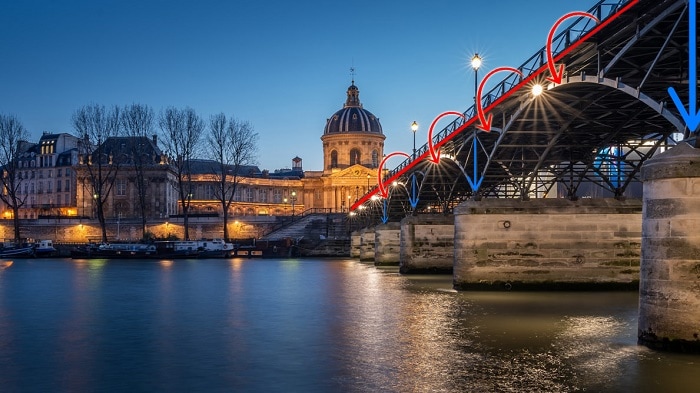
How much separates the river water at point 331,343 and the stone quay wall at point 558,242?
1315mm

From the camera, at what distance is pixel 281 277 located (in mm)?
59031

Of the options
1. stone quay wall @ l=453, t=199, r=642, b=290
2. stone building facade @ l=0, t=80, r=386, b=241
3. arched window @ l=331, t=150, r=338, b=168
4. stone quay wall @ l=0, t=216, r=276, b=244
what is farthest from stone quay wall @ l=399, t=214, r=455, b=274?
arched window @ l=331, t=150, r=338, b=168

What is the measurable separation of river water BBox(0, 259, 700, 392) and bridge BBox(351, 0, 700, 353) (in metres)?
1.58

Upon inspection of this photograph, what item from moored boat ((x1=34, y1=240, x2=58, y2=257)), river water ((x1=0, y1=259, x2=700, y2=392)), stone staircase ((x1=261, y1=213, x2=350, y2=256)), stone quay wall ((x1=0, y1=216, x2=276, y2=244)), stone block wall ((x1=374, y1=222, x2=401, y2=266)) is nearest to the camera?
river water ((x1=0, y1=259, x2=700, y2=392))

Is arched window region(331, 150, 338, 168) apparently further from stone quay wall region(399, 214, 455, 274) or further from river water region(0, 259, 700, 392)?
river water region(0, 259, 700, 392)

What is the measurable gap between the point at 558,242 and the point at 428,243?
20384 millimetres

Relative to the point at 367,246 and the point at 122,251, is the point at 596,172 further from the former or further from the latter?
the point at 122,251

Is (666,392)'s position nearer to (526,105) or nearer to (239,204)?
(526,105)

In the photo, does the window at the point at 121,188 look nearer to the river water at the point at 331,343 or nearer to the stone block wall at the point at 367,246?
the stone block wall at the point at 367,246

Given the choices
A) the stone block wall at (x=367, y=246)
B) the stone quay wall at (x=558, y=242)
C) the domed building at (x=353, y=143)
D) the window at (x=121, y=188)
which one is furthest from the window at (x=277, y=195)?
the stone quay wall at (x=558, y=242)

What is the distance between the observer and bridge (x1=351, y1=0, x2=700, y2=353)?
66.1 feet

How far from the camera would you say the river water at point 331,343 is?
18.6 meters

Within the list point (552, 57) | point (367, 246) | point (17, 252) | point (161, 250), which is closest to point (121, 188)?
point (17, 252)

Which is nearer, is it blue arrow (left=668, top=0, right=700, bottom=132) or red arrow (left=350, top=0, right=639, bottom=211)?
blue arrow (left=668, top=0, right=700, bottom=132)
